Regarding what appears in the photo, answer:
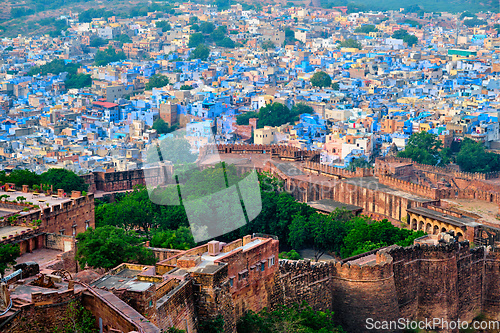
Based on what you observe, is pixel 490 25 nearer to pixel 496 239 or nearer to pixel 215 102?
pixel 215 102

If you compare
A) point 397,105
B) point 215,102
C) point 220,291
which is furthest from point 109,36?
point 220,291

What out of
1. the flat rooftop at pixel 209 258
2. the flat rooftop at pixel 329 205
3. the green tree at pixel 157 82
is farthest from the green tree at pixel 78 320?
the green tree at pixel 157 82

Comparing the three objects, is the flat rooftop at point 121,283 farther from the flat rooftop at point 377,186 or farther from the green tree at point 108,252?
the flat rooftop at point 377,186

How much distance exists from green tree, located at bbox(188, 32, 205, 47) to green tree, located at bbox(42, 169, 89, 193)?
6314cm

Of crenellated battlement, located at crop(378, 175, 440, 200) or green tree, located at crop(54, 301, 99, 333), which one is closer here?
green tree, located at crop(54, 301, 99, 333)

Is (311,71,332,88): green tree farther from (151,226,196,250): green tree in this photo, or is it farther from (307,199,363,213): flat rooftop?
(151,226,196,250): green tree

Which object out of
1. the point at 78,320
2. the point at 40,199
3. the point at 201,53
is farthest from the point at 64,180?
the point at 201,53

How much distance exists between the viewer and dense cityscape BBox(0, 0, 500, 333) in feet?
46.3

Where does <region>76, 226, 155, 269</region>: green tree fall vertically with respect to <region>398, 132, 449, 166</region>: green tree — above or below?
above

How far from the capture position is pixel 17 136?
2004 inches

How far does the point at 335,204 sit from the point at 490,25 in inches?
3348

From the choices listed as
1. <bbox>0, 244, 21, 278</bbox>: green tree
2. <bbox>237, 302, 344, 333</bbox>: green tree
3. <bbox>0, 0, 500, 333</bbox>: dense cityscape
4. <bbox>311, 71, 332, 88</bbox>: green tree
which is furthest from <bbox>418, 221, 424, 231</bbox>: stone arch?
<bbox>311, 71, 332, 88</bbox>: green tree

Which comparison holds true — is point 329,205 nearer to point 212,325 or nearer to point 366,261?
point 366,261

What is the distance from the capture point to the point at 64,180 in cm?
2952
